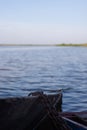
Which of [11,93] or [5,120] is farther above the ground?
[11,93]

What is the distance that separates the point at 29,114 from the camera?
31.0 ft

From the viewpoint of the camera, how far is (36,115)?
9.54m

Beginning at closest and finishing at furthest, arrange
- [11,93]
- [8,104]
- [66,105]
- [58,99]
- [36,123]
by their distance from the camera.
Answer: [8,104] → [36,123] → [58,99] → [66,105] → [11,93]

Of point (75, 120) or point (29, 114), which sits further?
point (75, 120)

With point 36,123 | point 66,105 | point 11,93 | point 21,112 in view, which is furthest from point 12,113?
point 11,93

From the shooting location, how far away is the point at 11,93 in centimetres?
2405

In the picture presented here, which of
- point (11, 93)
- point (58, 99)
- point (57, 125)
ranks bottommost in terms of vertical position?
point (57, 125)

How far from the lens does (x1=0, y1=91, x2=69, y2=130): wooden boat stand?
9.05 metres

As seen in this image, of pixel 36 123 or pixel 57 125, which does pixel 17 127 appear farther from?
pixel 57 125

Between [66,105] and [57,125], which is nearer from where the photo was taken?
[57,125]

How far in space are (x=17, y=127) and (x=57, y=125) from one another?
127cm

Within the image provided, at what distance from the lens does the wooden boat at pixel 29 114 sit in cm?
905

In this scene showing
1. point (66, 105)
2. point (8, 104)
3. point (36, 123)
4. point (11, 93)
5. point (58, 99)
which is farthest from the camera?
point (11, 93)

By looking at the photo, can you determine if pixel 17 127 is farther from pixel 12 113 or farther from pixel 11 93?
pixel 11 93
